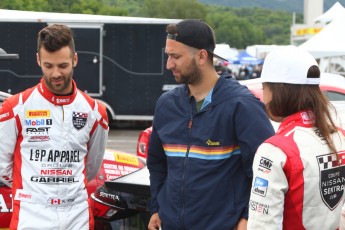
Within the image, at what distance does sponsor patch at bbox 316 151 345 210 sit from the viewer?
2.64 m

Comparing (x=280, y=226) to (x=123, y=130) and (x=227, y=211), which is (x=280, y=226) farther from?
(x=123, y=130)

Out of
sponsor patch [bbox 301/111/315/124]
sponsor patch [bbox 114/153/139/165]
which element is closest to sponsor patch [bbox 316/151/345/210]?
sponsor patch [bbox 301/111/315/124]

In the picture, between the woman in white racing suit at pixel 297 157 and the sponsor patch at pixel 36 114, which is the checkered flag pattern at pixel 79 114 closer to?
the sponsor patch at pixel 36 114

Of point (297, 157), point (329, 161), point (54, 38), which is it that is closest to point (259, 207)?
point (297, 157)

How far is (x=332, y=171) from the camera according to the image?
8.84ft

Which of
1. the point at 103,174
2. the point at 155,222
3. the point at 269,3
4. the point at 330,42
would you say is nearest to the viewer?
the point at 155,222

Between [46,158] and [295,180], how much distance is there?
55.5 inches

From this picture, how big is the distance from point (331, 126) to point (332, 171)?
0.19m

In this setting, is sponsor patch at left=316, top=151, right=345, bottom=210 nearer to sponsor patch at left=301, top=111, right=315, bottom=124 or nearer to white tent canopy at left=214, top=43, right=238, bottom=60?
sponsor patch at left=301, top=111, right=315, bottom=124

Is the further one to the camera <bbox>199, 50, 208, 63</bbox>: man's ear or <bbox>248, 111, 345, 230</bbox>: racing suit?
<bbox>199, 50, 208, 63</bbox>: man's ear

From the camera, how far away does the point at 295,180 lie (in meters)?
2.57

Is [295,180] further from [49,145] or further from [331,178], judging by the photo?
[49,145]

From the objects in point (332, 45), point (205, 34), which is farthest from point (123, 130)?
point (205, 34)

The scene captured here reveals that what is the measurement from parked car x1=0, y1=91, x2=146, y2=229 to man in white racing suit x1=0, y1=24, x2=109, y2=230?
0.81 metres
